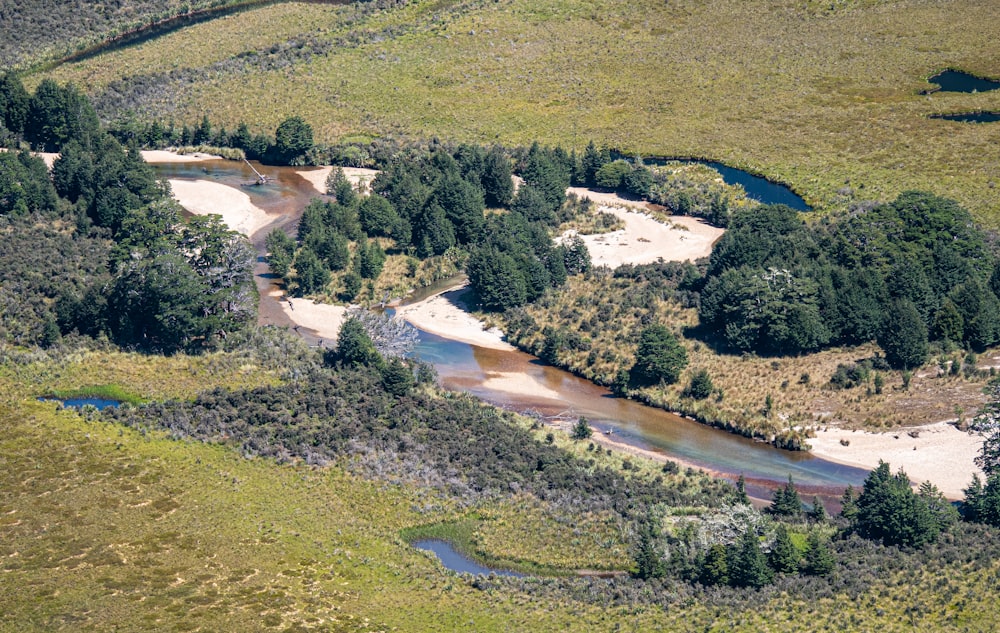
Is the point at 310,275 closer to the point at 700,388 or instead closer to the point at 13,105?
the point at 700,388

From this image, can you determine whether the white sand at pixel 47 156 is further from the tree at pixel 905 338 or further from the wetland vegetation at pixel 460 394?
the tree at pixel 905 338

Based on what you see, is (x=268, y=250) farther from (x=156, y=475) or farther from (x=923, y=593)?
(x=923, y=593)

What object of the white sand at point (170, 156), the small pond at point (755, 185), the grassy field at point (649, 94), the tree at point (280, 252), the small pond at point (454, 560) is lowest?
the small pond at point (454, 560)

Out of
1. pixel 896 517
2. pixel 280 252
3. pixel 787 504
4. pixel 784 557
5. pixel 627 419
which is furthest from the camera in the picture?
pixel 280 252

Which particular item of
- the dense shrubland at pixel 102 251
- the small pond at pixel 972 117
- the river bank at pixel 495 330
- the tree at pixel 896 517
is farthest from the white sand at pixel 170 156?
the tree at pixel 896 517

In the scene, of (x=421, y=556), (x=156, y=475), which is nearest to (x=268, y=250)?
(x=156, y=475)

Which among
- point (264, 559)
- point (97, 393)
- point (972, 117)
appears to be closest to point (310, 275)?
point (97, 393)
